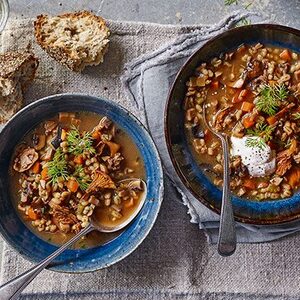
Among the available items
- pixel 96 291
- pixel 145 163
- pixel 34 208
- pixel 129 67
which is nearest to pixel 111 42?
pixel 129 67

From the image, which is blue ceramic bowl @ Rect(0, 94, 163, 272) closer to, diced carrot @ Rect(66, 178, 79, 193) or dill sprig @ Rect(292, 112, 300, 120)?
diced carrot @ Rect(66, 178, 79, 193)

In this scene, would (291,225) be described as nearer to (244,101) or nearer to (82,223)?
(244,101)

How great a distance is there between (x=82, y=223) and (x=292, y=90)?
1.19 metres

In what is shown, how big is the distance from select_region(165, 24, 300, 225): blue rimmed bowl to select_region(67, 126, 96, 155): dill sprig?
363 millimetres

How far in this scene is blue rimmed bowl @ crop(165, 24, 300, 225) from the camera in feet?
10.6

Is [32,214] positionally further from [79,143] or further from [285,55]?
[285,55]

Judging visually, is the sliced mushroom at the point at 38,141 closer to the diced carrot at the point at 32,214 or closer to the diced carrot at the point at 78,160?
the diced carrot at the point at 78,160

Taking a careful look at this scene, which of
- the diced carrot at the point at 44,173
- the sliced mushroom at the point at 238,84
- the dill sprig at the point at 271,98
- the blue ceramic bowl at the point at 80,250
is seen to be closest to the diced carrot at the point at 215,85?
the sliced mushroom at the point at 238,84

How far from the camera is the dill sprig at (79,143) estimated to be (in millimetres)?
3219

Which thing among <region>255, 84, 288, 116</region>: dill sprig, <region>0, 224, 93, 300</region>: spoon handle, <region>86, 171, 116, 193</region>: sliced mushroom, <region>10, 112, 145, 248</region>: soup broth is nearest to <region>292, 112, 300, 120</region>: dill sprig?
<region>255, 84, 288, 116</region>: dill sprig

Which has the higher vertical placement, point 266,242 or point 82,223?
point 82,223

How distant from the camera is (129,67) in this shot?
3445mm

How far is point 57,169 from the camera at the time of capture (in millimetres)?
3189

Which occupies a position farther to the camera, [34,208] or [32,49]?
[32,49]
